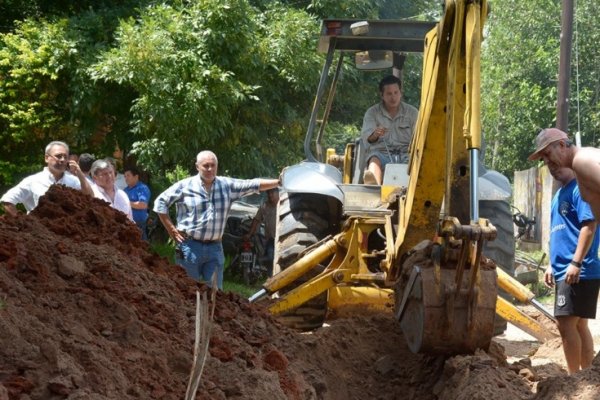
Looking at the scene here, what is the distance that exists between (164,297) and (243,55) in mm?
9696

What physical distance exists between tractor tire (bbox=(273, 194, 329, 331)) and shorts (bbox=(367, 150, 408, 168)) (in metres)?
0.64

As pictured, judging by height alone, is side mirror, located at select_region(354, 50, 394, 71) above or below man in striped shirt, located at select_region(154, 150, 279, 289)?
above

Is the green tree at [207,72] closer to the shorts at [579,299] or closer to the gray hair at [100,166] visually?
the gray hair at [100,166]

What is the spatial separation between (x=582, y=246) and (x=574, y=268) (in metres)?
0.18

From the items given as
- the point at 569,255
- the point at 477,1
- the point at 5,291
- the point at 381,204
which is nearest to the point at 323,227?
the point at 381,204

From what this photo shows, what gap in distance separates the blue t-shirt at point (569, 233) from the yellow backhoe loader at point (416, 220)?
1.86 feet

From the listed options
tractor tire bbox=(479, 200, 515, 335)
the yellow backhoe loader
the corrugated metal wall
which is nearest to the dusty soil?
the yellow backhoe loader

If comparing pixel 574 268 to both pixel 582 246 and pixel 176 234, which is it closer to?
pixel 582 246

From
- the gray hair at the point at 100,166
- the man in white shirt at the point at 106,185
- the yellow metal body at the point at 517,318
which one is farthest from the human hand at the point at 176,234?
the yellow metal body at the point at 517,318

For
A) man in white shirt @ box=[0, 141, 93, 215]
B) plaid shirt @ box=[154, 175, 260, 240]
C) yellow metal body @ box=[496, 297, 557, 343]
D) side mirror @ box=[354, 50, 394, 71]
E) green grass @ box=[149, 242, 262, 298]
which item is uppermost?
side mirror @ box=[354, 50, 394, 71]

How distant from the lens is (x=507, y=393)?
19.2 feet

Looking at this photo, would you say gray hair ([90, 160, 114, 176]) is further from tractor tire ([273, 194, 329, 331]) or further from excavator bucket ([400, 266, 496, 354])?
excavator bucket ([400, 266, 496, 354])

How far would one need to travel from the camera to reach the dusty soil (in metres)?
4.00

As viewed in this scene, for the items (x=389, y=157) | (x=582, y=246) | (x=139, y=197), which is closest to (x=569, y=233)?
(x=582, y=246)
